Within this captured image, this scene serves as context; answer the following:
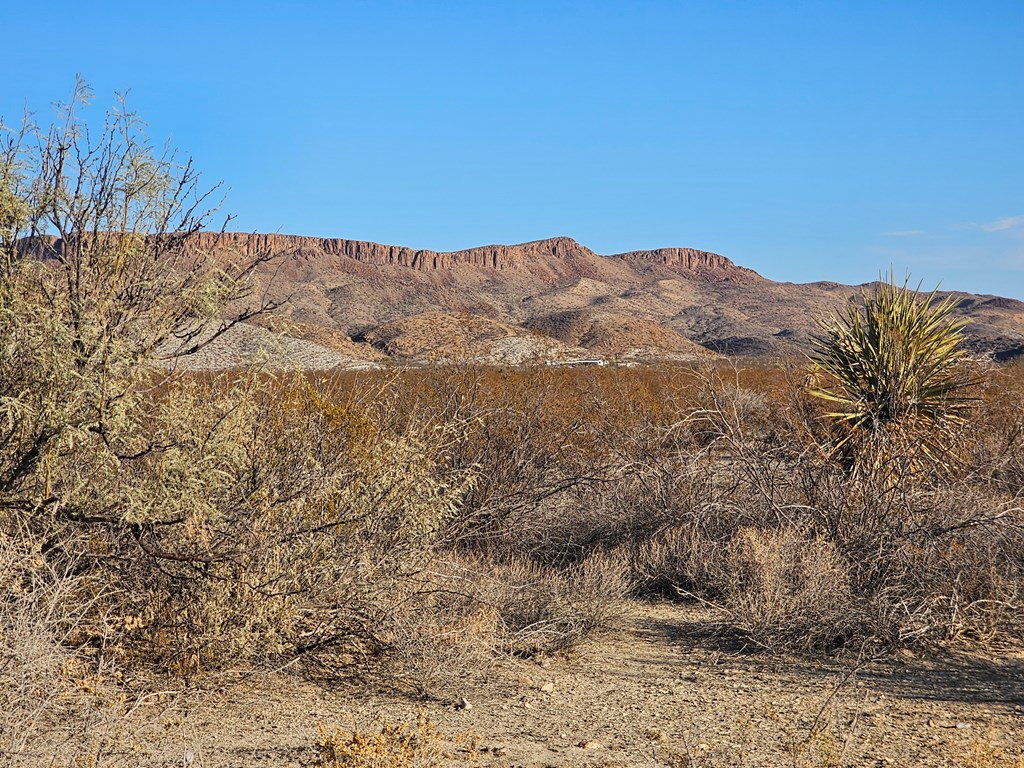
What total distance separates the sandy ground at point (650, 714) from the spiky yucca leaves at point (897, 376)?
3.45m

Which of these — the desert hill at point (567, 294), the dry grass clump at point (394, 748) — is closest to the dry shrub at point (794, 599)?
the dry grass clump at point (394, 748)

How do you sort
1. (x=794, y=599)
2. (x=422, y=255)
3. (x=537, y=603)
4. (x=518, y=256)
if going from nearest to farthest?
(x=794, y=599)
(x=537, y=603)
(x=422, y=255)
(x=518, y=256)

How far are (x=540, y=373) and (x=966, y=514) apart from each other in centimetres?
505

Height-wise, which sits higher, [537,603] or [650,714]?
[537,603]

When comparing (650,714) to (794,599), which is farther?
(794,599)

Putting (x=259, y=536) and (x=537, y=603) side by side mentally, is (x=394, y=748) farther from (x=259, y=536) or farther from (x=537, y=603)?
(x=537, y=603)

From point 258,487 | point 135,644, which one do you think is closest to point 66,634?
point 135,644

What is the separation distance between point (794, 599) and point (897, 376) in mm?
4015

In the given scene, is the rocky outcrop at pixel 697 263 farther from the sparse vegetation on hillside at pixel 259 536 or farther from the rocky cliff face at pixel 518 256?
the sparse vegetation on hillside at pixel 259 536

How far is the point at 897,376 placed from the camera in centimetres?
1064

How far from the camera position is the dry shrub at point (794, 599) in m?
7.48

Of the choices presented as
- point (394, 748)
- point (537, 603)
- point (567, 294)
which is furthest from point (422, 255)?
point (394, 748)

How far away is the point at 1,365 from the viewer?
5922 mm

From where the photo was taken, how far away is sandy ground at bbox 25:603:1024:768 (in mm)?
5355
